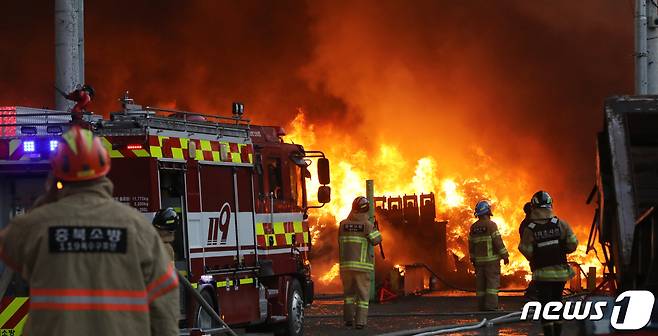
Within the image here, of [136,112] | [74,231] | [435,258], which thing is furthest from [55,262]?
[435,258]

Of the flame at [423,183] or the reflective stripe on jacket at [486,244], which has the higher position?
the flame at [423,183]

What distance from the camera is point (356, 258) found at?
613 inches

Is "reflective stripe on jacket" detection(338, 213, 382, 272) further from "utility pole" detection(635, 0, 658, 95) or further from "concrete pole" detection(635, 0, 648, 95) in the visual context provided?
"concrete pole" detection(635, 0, 648, 95)

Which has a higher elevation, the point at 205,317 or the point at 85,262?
the point at 85,262

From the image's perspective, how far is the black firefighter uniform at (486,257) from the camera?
18047 mm

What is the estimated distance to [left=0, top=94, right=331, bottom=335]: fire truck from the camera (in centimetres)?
1118

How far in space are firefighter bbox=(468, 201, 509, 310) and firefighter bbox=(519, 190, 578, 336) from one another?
20.0 ft

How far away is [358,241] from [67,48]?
14.6 ft

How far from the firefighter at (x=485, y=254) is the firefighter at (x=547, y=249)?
6095 millimetres

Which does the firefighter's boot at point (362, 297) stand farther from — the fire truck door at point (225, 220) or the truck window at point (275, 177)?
the fire truck door at point (225, 220)

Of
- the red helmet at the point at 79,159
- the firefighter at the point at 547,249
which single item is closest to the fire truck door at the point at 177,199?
the firefighter at the point at 547,249

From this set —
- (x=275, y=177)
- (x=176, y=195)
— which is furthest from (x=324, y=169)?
(x=176, y=195)

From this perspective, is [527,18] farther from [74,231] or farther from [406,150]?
[74,231]

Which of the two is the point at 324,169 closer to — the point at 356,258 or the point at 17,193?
the point at 356,258
